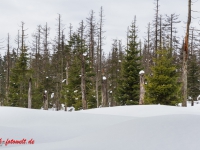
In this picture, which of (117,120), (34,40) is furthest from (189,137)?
(34,40)

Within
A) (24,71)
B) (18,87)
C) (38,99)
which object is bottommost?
(38,99)

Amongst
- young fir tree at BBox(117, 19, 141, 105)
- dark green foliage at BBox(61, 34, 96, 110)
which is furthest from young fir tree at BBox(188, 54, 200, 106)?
dark green foliage at BBox(61, 34, 96, 110)

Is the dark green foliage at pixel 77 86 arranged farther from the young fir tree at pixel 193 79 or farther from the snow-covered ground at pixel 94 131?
the snow-covered ground at pixel 94 131

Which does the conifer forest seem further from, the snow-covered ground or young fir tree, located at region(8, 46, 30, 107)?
the snow-covered ground

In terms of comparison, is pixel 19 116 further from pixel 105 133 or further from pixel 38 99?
pixel 38 99

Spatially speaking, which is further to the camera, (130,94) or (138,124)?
(130,94)

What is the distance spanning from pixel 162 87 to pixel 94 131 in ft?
26.2

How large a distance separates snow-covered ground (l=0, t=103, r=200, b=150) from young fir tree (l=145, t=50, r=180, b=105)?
6.66 m

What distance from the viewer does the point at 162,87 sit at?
39.8ft

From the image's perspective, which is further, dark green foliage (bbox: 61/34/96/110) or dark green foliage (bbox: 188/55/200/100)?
dark green foliage (bbox: 188/55/200/100)

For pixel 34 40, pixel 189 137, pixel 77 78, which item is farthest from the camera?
pixel 34 40

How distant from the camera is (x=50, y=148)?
13.5 ft

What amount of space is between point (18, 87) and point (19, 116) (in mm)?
18697

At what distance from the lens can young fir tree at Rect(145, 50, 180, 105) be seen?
40.8 ft
